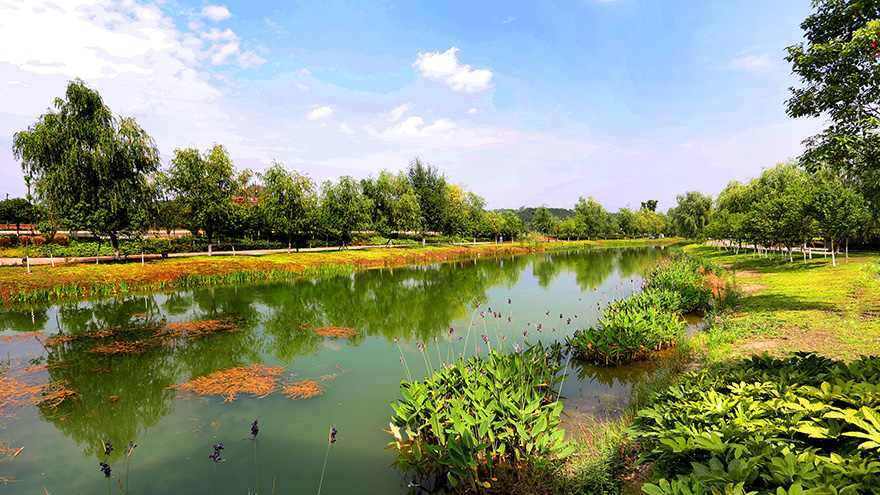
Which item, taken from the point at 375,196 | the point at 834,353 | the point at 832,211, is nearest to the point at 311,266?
the point at 375,196

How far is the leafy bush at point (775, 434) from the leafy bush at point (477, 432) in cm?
124

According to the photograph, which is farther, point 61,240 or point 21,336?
point 61,240

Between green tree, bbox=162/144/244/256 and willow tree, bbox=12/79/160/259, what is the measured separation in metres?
6.06

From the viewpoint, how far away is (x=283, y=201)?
39625 millimetres

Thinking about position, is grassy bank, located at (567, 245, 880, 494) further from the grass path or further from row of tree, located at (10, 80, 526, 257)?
row of tree, located at (10, 80, 526, 257)

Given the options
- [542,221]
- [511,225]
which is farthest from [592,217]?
[511,225]

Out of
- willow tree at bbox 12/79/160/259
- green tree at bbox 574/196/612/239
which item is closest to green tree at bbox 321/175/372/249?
willow tree at bbox 12/79/160/259

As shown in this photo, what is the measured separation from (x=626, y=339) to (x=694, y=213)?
202 ft

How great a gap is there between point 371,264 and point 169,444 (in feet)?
101

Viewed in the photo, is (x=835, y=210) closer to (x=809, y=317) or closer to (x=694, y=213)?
(x=809, y=317)

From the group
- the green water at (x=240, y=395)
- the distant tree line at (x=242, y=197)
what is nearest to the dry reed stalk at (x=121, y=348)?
the green water at (x=240, y=395)

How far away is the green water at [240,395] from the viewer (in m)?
5.33

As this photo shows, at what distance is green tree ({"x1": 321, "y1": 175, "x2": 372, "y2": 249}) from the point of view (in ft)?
147

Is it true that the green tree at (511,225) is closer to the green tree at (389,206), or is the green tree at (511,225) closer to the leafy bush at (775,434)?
the green tree at (389,206)
